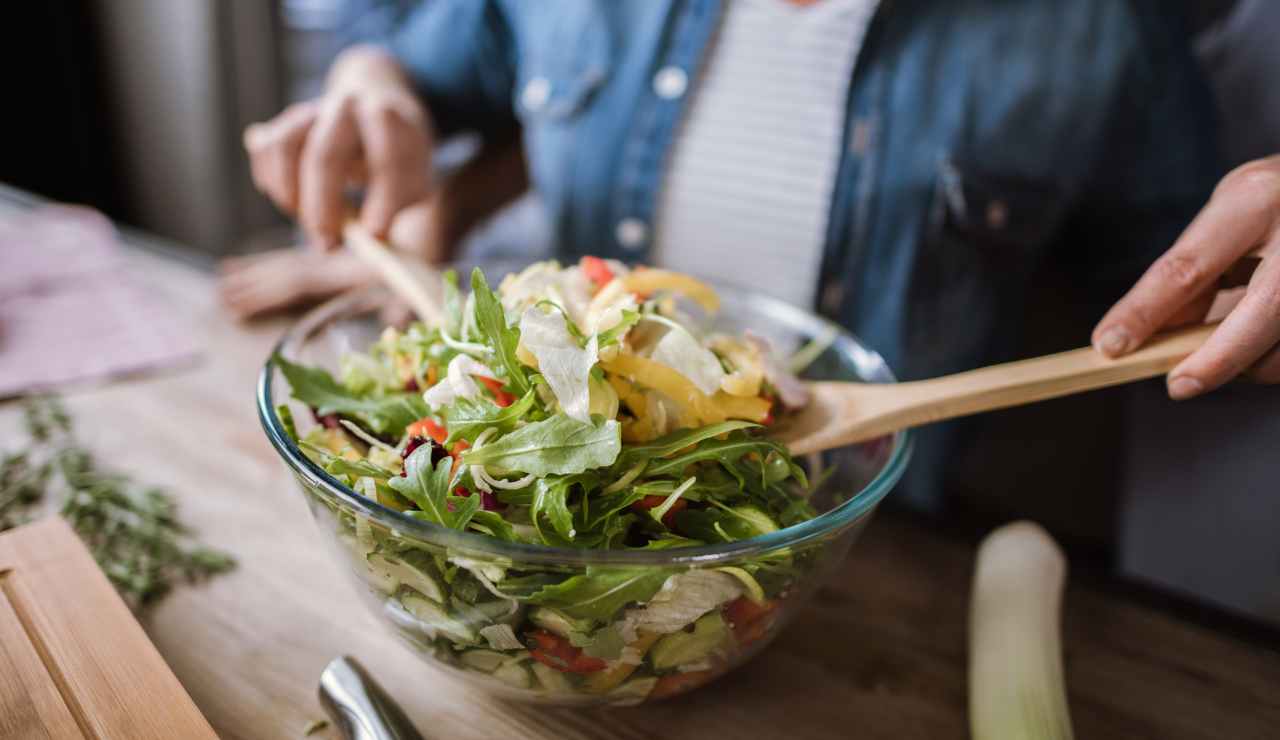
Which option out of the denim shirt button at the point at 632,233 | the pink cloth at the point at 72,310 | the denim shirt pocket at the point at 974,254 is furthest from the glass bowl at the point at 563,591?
the denim shirt button at the point at 632,233

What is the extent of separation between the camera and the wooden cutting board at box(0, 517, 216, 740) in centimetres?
65

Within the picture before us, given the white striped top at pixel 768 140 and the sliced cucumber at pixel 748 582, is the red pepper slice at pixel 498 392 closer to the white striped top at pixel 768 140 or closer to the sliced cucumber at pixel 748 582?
the sliced cucumber at pixel 748 582

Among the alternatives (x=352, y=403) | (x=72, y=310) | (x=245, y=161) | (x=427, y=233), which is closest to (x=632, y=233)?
(x=427, y=233)

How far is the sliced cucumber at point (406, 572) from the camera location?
66 centimetres

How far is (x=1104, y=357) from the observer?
796mm

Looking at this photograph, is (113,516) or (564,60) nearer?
(113,516)

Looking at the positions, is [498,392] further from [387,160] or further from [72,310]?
[72,310]

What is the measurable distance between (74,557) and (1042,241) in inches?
57.1

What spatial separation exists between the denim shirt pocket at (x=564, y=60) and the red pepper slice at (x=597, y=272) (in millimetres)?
772

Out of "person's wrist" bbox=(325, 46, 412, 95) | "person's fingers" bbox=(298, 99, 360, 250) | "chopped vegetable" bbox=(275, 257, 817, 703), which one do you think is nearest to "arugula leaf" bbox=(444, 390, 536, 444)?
"chopped vegetable" bbox=(275, 257, 817, 703)

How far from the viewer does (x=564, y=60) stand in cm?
157

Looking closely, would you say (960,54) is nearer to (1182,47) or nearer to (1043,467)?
(1182,47)

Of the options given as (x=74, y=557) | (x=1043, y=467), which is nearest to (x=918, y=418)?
(x=74, y=557)

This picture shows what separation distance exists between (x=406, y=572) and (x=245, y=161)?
9.34 ft
